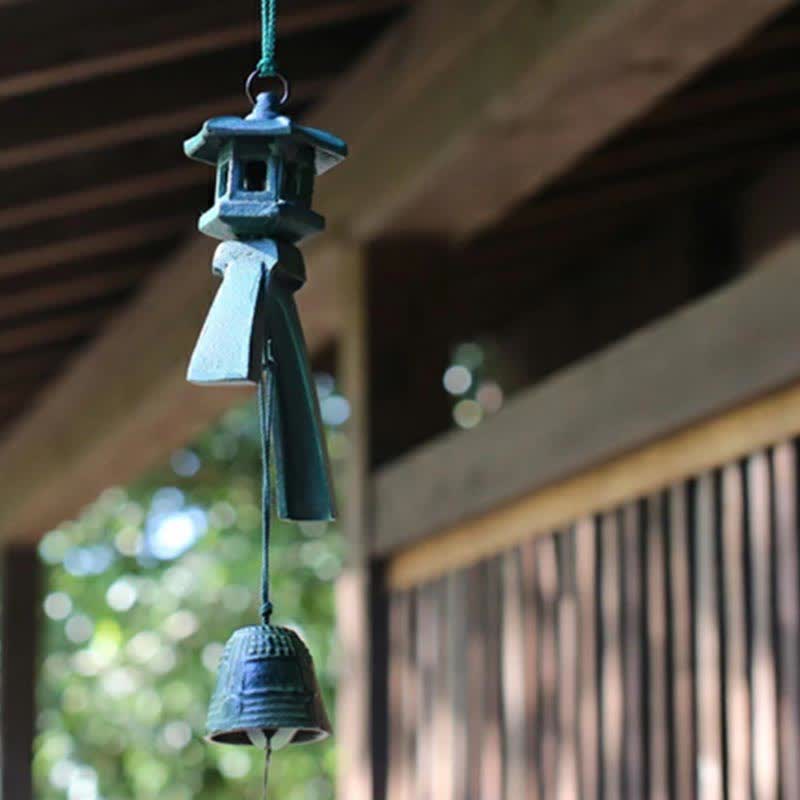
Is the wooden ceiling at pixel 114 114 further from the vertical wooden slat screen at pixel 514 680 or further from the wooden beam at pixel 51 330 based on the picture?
the vertical wooden slat screen at pixel 514 680

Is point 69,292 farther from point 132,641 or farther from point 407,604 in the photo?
point 132,641

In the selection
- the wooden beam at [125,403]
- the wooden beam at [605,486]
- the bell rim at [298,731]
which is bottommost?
the bell rim at [298,731]

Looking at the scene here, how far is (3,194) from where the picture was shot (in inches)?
162

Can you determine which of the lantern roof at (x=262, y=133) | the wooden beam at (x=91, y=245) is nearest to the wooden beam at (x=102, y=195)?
the wooden beam at (x=91, y=245)

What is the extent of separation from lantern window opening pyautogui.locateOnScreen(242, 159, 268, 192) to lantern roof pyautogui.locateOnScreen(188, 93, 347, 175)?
3cm

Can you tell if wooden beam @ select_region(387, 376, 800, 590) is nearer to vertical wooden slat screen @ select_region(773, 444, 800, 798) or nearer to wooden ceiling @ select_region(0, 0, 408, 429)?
vertical wooden slat screen @ select_region(773, 444, 800, 798)

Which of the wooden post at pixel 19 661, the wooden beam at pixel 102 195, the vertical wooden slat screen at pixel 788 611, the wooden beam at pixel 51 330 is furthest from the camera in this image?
the wooden post at pixel 19 661

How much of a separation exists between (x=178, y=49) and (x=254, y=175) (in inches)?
64.3

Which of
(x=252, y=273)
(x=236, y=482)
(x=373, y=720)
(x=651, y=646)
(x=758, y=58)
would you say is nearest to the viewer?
(x=252, y=273)

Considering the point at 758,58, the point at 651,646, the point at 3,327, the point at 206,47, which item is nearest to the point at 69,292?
the point at 3,327

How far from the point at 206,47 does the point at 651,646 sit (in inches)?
53.8

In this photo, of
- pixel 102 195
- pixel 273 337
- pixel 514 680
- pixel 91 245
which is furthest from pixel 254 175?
pixel 91 245

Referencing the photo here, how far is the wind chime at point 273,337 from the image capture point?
6.55ft

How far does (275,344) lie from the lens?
2.02 metres
